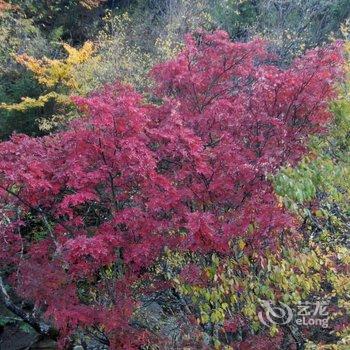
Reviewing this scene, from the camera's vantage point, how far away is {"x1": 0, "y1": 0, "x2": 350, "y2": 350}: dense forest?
175 inches

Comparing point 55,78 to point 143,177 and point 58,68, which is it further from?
point 143,177

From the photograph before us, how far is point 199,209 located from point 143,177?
845 millimetres

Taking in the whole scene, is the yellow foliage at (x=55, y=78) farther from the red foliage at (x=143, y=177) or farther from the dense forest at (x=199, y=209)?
the red foliage at (x=143, y=177)

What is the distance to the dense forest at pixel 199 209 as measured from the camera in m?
4.45

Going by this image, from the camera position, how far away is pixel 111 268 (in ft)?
20.4

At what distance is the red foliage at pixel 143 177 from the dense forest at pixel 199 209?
2 centimetres

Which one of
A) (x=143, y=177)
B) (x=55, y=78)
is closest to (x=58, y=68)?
(x=55, y=78)

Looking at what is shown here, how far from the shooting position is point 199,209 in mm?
5477

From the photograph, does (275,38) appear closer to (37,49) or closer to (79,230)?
(37,49)

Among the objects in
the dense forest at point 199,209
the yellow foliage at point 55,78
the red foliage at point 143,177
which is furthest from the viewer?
the yellow foliage at point 55,78

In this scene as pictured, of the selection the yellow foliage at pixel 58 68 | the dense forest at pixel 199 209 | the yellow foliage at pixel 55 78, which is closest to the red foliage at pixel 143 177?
the dense forest at pixel 199 209

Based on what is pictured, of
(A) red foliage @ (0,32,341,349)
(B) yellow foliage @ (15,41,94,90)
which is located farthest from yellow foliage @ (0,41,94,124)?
(A) red foliage @ (0,32,341,349)

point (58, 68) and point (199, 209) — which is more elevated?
point (58, 68)

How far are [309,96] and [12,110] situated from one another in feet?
31.6
